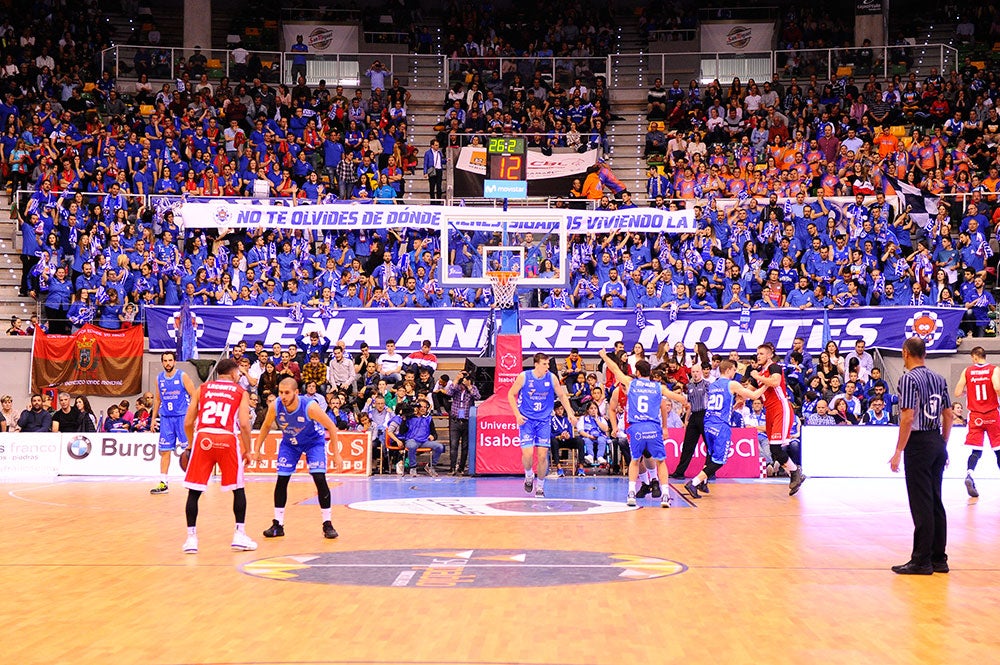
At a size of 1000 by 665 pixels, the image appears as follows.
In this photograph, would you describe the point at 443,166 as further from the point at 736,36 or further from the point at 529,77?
the point at 736,36

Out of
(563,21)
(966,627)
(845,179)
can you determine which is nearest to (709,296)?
Answer: (845,179)

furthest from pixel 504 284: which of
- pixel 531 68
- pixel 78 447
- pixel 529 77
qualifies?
pixel 531 68

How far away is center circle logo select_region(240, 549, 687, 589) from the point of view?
9.71 metres

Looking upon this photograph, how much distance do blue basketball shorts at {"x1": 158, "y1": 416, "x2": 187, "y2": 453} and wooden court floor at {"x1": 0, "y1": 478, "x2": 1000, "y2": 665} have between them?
3.26m

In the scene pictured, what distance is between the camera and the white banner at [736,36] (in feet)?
121

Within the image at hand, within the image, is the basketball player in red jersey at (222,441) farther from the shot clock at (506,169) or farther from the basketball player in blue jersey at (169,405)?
the shot clock at (506,169)

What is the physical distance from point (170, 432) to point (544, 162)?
14.3 m

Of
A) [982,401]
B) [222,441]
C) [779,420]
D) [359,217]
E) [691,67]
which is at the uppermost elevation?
[691,67]

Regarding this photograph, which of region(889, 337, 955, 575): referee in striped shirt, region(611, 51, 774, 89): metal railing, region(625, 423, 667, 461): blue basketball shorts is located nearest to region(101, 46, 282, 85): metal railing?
region(611, 51, 774, 89): metal railing

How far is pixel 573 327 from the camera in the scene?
25.2m

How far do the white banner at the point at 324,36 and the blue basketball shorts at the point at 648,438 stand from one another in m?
24.4

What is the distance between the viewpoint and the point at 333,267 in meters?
26.4

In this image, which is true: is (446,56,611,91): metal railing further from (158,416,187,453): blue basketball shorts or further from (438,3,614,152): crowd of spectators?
(158,416,187,453): blue basketball shorts

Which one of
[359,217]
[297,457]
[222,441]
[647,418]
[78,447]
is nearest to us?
[222,441]
